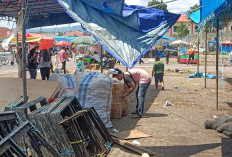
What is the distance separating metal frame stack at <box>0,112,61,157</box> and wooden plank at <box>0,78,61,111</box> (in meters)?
2.99

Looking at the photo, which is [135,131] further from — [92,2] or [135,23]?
[92,2]

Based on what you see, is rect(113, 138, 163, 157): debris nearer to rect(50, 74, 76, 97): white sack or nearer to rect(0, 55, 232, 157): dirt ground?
rect(0, 55, 232, 157): dirt ground

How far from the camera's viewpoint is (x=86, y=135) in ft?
18.2

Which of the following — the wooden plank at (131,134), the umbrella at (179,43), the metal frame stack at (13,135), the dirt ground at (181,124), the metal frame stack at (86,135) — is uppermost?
the umbrella at (179,43)

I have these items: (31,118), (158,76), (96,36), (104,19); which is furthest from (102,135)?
(158,76)

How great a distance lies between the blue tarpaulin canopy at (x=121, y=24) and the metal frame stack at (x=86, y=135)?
1.50 m

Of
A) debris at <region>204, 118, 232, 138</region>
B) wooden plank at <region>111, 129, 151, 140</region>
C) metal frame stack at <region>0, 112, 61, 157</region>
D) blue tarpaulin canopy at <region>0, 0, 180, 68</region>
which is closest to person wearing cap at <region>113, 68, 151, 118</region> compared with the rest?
blue tarpaulin canopy at <region>0, 0, 180, 68</region>

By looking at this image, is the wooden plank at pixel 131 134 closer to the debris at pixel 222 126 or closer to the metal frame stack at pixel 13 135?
the debris at pixel 222 126

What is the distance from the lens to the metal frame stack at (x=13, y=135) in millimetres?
3238

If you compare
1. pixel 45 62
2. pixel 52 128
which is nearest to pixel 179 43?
pixel 45 62

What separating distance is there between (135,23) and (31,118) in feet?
12.2

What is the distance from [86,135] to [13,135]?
2.29 meters

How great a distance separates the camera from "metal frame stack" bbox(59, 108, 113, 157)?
4.86 m

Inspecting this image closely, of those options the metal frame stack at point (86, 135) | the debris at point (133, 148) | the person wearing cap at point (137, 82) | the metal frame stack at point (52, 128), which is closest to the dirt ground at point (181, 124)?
the debris at point (133, 148)
